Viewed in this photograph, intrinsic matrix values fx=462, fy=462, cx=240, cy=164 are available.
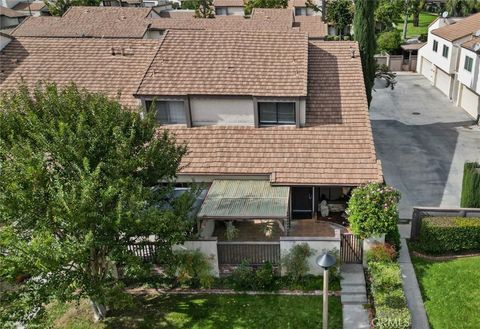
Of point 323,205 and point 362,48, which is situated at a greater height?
point 362,48

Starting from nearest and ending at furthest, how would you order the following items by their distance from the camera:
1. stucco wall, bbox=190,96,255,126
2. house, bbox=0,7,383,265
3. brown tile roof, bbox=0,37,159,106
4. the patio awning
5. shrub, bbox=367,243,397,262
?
1. shrub, bbox=367,243,397,262
2. the patio awning
3. house, bbox=0,7,383,265
4. stucco wall, bbox=190,96,255,126
5. brown tile roof, bbox=0,37,159,106

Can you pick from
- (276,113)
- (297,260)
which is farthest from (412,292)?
(276,113)

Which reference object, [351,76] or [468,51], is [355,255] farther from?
[468,51]

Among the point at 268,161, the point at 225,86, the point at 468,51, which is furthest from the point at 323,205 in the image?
the point at 468,51

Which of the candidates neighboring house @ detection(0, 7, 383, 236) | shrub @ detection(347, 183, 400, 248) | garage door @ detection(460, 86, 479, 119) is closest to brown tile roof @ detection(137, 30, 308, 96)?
neighboring house @ detection(0, 7, 383, 236)

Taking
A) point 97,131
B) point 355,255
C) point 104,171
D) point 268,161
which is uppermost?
point 97,131

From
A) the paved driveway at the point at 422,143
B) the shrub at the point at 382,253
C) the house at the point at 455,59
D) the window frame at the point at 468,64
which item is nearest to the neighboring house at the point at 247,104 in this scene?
the shrub at the point at 382,253

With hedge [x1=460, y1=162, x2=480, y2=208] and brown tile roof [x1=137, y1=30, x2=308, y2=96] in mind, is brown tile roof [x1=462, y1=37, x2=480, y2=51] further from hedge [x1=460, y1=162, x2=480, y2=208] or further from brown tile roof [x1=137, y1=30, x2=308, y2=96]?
brown tile roof [x1=137, y1=30, x2=308, y2=96]
